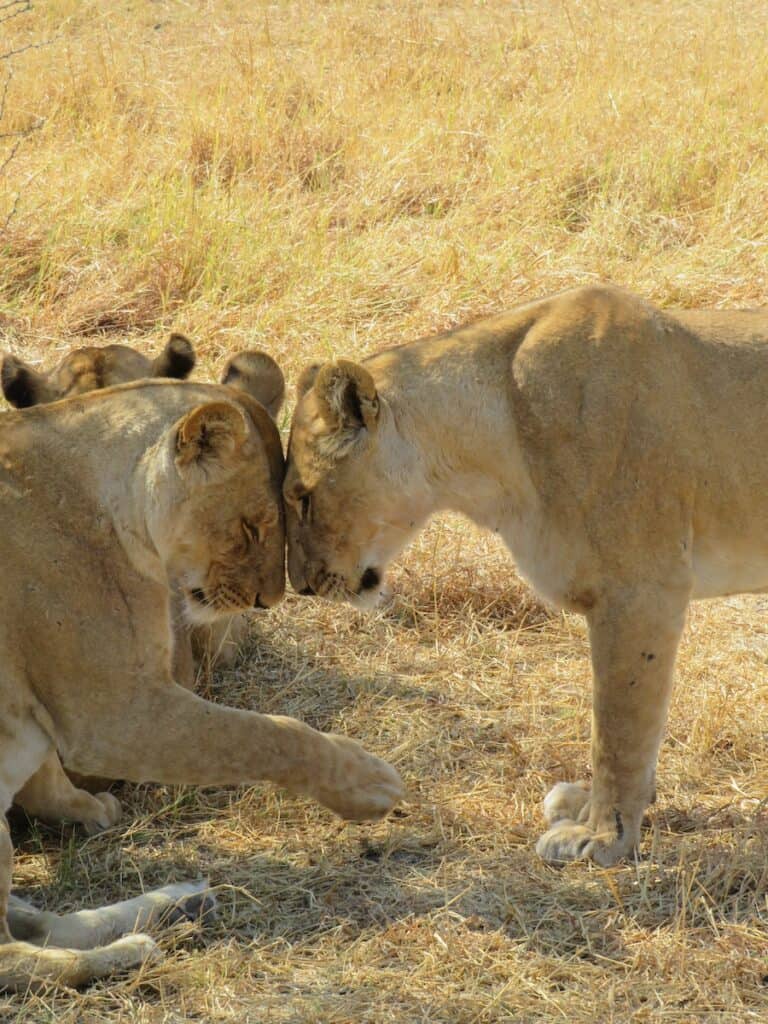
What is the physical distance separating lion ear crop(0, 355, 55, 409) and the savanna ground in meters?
0.94

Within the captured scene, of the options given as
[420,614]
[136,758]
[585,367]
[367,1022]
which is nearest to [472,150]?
[420,614]

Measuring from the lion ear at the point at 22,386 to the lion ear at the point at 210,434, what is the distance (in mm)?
1145

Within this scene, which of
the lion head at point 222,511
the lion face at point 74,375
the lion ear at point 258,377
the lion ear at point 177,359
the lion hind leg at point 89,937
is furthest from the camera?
the lion face at point 74,375

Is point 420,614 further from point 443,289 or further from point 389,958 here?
point 443,289

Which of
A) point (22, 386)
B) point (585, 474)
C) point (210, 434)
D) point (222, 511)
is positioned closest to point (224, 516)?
point (222, 511)

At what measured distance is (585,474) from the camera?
3.35 meters

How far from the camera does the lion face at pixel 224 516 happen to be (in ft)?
10.7

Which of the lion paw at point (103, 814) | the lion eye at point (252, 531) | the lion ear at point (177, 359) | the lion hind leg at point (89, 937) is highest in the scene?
the lion ear at point (177, 359)

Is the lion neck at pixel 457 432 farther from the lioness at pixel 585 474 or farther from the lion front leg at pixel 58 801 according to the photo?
the lion front leg at pixel 58 801

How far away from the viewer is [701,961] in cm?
298

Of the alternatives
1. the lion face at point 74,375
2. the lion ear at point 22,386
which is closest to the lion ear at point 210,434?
the lion face at point 74,375

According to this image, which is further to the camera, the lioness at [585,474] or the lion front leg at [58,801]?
the lion front leg at [58,801]

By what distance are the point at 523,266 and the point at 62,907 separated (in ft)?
13.4

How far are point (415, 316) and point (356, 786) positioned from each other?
3287 millimetres
